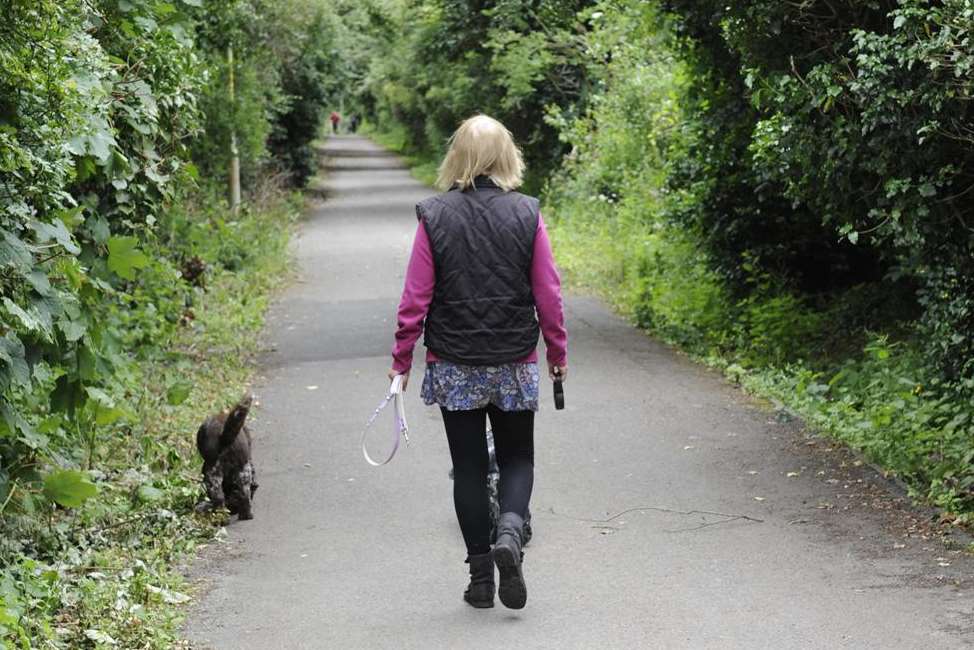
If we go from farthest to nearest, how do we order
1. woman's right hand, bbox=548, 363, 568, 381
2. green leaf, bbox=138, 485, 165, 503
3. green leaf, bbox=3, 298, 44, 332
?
green leaf, bbox=138, 485, 165, 503 → woman's right hand, bbox=548, 363, 568, 381 → green leaf, bbox=3, 298, 44, 332

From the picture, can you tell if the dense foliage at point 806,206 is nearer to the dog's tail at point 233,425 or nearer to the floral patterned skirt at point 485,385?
the floral patterned skirt at point 485,385

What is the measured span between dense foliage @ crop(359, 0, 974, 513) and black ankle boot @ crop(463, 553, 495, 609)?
281cm

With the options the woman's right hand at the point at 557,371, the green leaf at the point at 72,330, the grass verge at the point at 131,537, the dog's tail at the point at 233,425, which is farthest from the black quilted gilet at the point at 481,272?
the dog's tail at the point at 233,425

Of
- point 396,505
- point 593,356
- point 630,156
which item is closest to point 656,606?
point 396,505

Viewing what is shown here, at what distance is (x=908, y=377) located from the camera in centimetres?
1001

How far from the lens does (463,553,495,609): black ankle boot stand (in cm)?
573

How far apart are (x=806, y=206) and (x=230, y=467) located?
714 cm

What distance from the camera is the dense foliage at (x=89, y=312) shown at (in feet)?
17.7

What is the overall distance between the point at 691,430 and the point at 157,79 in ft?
14.6

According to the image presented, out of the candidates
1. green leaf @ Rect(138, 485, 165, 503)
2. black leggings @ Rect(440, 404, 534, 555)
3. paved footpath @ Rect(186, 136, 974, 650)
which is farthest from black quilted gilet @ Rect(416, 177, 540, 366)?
green leaf @ Rect(138, 485, 165, 503)

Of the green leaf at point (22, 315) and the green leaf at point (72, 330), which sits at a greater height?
the green leaf at point (22, 315)

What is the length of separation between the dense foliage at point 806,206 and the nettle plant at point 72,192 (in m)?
3.89

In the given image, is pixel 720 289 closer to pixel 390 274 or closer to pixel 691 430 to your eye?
A: pixel 691 430

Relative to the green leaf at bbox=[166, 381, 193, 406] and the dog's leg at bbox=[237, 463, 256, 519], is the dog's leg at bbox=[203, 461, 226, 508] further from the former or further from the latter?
the green leaf at bbox=[166, 381, 193, 406]
